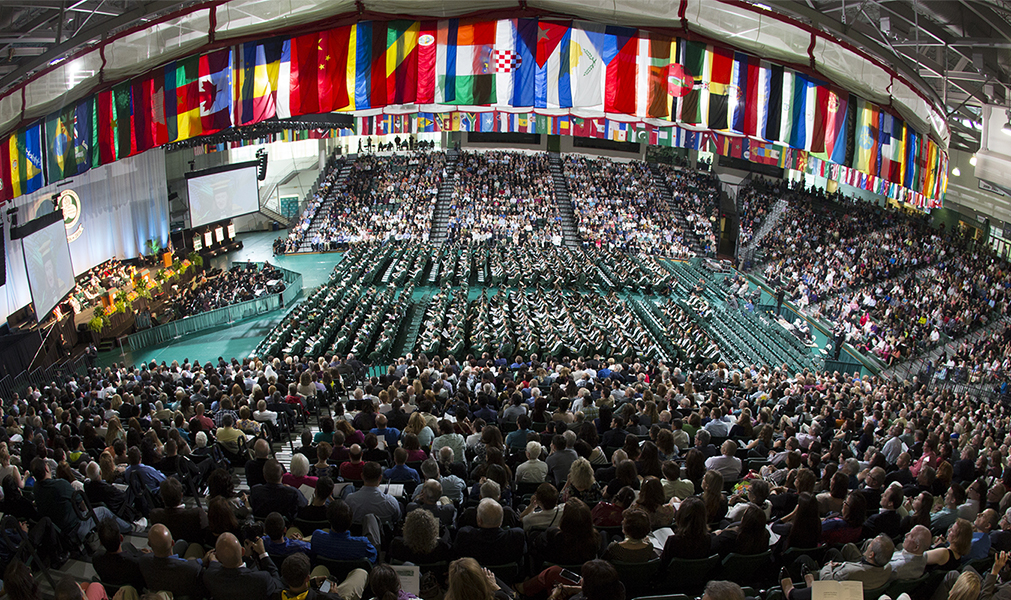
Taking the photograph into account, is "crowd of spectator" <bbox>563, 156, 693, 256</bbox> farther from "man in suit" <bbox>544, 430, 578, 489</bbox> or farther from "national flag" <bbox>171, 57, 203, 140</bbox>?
"man in suit" <bbox>544, 430, 578, 489</bbox>

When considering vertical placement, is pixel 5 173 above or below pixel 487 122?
below

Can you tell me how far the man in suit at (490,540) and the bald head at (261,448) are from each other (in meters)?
2.63

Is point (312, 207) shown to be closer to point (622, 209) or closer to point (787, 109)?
point (622, 209)

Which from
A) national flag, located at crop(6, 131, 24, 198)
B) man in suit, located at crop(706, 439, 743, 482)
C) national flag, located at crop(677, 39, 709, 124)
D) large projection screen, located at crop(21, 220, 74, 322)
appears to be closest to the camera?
man in suit, located at crop(706, 439, 743, 482)

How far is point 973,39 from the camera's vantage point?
43.6ft

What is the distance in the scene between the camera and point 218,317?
74.1 ft

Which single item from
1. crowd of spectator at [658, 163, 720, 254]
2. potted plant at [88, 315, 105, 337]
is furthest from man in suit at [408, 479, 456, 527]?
crowd of spectator at [658, 163, 720, 254]

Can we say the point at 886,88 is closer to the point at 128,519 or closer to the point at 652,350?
the point at 652,350

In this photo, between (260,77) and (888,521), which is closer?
(888,521)

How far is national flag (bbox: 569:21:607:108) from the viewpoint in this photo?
412 inches

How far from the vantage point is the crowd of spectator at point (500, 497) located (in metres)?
4.78

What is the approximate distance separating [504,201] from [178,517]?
34193mm

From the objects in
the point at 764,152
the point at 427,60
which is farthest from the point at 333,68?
the point at 764,152

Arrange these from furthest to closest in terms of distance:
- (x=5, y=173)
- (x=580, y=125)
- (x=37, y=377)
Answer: (x=580, y=125) → (x=37, y=377) → (x=5, y=173)
